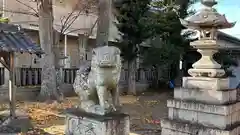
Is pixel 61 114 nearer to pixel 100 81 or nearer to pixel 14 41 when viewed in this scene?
pixel 14 41

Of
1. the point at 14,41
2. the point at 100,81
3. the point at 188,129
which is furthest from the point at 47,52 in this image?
the point at 100,81

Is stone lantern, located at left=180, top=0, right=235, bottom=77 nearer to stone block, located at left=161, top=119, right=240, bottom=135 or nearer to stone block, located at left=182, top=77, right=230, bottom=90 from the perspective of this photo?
stone block, located at left=182, top=77, right=230, bottom=90

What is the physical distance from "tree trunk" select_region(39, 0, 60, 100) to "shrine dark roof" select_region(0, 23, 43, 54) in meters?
5.30

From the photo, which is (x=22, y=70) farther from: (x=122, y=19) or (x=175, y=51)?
A: (x=175, y=51)

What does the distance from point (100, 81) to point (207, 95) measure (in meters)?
3.94

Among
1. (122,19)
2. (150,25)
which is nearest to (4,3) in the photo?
(122,19)

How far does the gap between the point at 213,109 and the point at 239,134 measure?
115 centimetres

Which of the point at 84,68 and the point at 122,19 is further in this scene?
the point at 122,19

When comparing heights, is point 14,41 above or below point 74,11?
below

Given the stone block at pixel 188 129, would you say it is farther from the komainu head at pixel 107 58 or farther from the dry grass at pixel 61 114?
the komainu head at pixel 107 58

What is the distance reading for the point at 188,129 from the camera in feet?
25.1

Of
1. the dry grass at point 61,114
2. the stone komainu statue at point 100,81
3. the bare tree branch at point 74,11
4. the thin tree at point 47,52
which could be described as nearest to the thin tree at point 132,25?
the bare tree branch at point 74,11

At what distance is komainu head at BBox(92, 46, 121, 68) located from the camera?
4.58 metres

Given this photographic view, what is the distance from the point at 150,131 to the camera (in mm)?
9477
